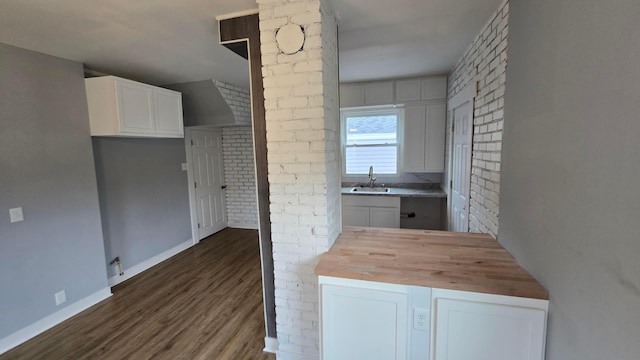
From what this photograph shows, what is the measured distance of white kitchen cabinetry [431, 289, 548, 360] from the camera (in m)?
1.26

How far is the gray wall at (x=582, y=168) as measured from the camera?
0.79 metres

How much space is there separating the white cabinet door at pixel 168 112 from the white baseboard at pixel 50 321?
6.38 ft

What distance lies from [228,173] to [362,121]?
9.36ft

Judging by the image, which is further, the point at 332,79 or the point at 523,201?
the point at 332,79

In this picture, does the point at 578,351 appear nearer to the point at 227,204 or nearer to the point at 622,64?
the point at 622,64

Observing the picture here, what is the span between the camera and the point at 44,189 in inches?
95.0

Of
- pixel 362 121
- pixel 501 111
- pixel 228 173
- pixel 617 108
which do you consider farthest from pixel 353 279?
pixel 228 173

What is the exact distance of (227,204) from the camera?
5.37 meters

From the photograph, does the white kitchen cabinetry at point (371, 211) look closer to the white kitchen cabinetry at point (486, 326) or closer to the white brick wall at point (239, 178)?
the white brick wall at point (239, 178)

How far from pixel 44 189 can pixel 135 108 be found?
1131 millimetres

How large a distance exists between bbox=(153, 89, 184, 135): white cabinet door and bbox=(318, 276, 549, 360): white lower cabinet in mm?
2938

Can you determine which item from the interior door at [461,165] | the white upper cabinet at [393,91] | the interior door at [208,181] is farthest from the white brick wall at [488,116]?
the interior door at [208,181]

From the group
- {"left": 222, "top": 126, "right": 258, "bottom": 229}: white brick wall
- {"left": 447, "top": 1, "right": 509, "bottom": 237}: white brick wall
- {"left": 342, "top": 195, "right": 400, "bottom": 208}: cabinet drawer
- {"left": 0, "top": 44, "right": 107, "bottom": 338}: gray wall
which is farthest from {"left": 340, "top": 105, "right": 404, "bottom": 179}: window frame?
{"left": 0, "top": 44, "right": 107, "bottom": 338}: gray wall

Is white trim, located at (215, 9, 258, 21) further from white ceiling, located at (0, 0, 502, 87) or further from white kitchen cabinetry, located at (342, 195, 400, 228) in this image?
white kitchen cabinetry, located at (342, 195, 400, 228)
